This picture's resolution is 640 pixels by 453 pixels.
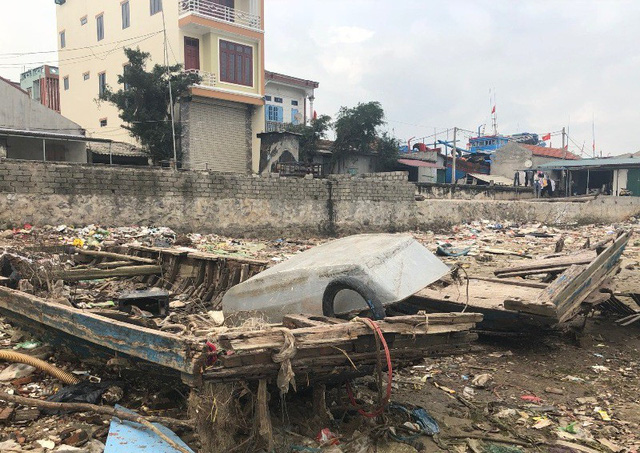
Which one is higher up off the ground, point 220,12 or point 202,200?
point 220,12

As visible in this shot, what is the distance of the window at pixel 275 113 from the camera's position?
24.6 meters

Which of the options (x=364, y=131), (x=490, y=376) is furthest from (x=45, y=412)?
(x=364, y=131)

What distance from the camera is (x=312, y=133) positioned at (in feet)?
70.0

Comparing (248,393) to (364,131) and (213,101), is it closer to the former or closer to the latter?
(213,101)

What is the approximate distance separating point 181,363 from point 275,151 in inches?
702

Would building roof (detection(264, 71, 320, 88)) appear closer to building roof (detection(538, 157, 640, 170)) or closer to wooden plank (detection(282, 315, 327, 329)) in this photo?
building roof (detection(538, 157, 640, 170))

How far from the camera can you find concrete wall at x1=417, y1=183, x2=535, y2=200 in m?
19.4

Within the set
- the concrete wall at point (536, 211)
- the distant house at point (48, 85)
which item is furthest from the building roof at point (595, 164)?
the distant house at point (48, 85)

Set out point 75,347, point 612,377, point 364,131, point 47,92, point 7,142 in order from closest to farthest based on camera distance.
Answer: point 75,347, point 612,377, point 7,142, point 364,131, point 47,92

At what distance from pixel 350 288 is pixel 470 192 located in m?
19.1

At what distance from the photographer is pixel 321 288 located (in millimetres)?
3121

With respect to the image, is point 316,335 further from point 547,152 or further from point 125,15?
point 547,152

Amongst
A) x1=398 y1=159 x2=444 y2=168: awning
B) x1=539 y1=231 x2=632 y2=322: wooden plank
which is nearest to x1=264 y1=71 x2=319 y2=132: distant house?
x1=398 y1=159 x2=444 y2=168: awning

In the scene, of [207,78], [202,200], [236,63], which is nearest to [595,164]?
[236,63]
